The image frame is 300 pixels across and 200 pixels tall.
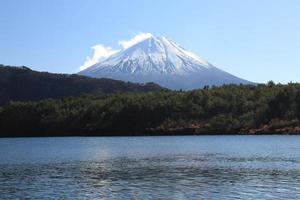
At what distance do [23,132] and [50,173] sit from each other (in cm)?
12580

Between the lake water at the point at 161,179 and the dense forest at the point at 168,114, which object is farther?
the dense forest at the point at 168,114

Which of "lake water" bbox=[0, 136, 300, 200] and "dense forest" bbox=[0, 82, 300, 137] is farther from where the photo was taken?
"dense forest" bbox=[0, 82, 300, 137]

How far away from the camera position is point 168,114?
158000 millimetres

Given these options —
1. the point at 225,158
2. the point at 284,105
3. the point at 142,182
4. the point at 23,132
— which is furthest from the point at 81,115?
the point at 142,182

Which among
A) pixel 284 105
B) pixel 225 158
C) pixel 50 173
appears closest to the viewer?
Result: pixel 50 173

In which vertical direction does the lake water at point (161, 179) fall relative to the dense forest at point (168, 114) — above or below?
below

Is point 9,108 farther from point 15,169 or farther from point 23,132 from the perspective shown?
point 15,169

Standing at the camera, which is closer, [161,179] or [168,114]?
[161,179]

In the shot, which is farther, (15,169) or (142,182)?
(15,169)

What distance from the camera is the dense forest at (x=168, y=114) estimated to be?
143500mm

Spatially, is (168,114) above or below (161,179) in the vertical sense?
above

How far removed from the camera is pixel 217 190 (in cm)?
3862

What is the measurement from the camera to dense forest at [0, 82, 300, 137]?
14350 cm

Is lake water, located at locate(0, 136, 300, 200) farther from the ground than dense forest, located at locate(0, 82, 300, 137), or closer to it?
closer to it
